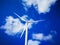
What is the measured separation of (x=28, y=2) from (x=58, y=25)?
0.57 m

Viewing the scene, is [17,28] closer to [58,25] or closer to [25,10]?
[25,10]

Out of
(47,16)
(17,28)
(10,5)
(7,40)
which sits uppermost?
(10,5)

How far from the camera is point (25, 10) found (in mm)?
2324

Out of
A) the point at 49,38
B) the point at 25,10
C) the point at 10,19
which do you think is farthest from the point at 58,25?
the point at 10,19

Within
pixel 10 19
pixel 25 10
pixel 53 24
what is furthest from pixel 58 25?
pixel 10 19

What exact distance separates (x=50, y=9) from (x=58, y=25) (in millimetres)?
269

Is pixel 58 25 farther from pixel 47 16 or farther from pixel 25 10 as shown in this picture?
pixel 25 10

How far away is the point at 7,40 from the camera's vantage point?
2258 millimetres

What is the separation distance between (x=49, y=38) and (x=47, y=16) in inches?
13.0

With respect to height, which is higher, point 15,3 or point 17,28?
point 15,3

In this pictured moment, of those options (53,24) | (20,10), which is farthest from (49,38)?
(20,10)

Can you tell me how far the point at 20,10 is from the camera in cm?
232

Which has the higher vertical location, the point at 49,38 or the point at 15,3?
the point at 15,3

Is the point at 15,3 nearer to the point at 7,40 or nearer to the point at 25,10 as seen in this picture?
the point at 25,10
